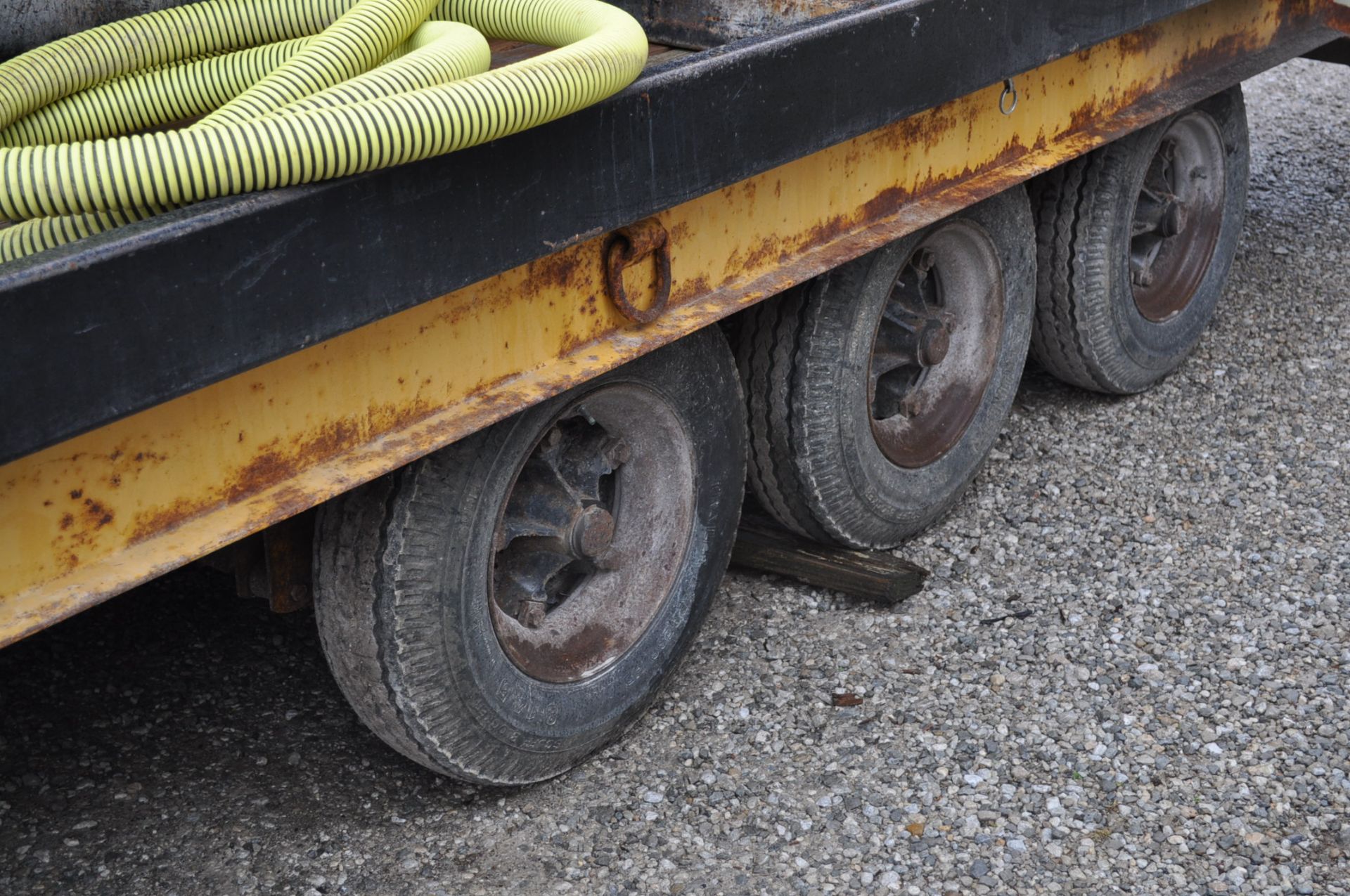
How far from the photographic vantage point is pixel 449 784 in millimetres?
2762

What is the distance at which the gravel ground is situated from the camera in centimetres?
254

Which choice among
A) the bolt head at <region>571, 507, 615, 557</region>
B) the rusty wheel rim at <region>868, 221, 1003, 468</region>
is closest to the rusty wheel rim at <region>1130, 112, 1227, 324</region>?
the rusty wheel rim at <region>868, 221, 1003, 468</region>

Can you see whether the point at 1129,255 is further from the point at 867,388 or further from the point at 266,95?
the point at 266,95

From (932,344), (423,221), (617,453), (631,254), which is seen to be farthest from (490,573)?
(932,344)

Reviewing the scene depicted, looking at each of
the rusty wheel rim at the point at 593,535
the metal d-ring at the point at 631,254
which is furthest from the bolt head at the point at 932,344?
the metal d-ring at the point at 631,254

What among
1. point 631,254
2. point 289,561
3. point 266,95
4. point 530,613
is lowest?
point 530,613

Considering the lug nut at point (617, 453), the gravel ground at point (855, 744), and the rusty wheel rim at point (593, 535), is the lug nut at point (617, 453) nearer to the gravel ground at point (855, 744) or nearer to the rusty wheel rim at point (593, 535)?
the rusty wheel rim at point (593, 535)

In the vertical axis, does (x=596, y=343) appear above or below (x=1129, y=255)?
above

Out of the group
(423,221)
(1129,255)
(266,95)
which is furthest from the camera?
(1129,255)

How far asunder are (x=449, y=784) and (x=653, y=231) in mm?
1143

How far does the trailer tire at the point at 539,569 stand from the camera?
2344mm

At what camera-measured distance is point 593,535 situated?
2680 mm

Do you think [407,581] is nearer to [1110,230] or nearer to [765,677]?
[765,677]

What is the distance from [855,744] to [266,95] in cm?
165
